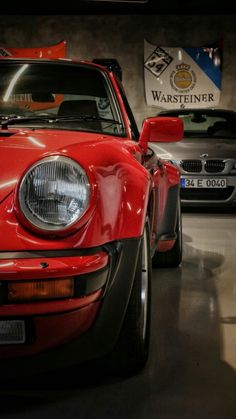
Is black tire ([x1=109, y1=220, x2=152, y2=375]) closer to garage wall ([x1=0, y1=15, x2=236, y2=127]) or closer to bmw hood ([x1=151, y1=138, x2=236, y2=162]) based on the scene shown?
bmw hood ([x1=151, y1=138, x2=236, y2=162])

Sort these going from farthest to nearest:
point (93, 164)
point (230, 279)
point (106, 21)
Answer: point (106, 21) → point (230, 279) → point (93, 164)

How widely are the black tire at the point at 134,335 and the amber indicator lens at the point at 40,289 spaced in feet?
1.14

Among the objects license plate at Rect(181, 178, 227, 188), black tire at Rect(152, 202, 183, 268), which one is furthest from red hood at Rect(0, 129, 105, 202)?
license plate at Rect(181, 178, 227, 188)

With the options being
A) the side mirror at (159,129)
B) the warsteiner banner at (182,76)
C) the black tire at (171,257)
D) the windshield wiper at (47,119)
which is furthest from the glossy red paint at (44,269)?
the warsteiner banner at (182,76)

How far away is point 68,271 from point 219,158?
A: 5.00 meters

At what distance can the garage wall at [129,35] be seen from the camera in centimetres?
1137

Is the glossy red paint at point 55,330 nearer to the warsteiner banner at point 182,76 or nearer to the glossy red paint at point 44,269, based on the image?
the glossy red paint at point 44,269

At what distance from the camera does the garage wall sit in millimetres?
11367

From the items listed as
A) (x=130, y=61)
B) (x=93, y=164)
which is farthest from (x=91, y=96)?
(x=130, y=61)

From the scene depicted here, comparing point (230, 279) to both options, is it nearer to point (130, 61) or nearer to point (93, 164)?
point (93, 164)

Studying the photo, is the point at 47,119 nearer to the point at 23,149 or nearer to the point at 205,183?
the point at 23,149

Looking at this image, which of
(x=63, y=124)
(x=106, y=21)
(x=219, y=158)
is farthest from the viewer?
(x=106, y=21)

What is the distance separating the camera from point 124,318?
5.99ft

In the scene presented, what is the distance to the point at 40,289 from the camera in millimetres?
1498
